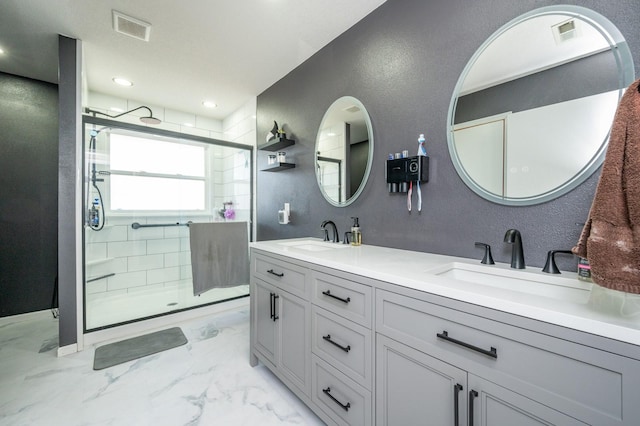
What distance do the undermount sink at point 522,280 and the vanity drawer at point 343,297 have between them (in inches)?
11.5

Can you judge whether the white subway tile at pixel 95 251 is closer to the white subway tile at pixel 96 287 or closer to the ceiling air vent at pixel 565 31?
the white subway tile at pixel 96 287

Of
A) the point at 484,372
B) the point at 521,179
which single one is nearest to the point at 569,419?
the point at 484,372

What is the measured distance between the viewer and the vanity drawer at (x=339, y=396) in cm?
112

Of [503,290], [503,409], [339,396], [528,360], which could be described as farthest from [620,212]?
[339,396]

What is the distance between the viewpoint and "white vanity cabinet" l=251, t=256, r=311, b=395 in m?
1.43

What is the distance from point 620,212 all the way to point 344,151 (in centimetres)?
157

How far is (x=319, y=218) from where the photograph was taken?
2309 millimetres

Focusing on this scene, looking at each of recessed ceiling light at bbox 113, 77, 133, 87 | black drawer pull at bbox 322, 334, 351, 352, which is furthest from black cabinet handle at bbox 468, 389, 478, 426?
recessed ceiling light at bbox 113, 77, 133, 87

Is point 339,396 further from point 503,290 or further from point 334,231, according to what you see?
point 334,231

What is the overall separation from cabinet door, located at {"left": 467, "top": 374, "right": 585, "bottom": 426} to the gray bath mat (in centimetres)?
227

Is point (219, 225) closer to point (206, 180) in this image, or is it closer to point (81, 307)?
point (206, 180)

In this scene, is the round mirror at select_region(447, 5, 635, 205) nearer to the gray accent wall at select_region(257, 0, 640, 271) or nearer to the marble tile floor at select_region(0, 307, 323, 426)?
the gray accent wall at select_region(257, 0, 640, 271)

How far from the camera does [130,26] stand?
1.98 metres

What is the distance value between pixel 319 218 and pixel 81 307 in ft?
6.92
